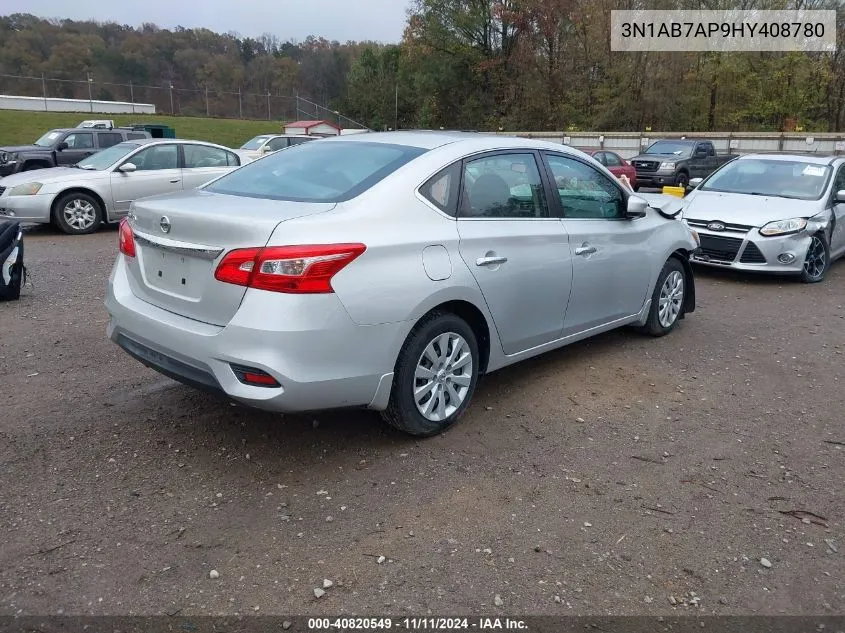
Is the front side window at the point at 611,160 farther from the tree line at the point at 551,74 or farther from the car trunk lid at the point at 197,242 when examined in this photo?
the tree line at the point at 551,74

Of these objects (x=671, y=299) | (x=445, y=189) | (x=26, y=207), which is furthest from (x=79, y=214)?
(x=671, y=299)

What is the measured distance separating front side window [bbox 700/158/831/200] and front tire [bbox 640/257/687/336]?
3.77 metres

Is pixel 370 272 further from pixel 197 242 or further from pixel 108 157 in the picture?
pixel 108 157

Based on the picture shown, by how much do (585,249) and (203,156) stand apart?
9.39 meters

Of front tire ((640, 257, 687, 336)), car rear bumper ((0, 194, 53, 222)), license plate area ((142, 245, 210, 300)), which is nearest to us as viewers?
license plate area ((142, 245, 210, 300))

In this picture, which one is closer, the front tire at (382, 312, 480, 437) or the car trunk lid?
the car trunk lid

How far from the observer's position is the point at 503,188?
439 cm

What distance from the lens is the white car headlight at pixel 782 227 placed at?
835cm

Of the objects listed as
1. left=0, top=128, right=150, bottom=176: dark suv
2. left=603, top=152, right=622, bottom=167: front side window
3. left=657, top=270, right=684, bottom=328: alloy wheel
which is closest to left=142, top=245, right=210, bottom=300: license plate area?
left=657, top=270, right=684, bottom=328: alloy wheel

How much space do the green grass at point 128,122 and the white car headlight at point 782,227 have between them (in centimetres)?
3458

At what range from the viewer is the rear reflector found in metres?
3.23

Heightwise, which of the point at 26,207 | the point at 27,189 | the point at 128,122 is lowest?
the point at 26,207

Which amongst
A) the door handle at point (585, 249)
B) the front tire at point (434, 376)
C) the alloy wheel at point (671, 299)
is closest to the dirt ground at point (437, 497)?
the front tire at point (434, 376)

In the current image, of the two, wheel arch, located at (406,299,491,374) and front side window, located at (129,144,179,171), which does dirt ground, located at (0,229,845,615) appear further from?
front side window, located at (129,144,179,171)
